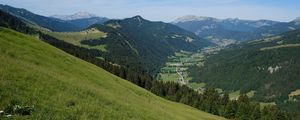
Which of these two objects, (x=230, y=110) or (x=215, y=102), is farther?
(x=215, y=102)

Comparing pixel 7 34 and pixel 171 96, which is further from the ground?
pixel 7 34

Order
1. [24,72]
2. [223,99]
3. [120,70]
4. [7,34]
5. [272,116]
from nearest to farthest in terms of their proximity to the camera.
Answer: [24,72]
[7,34]
[272,116]
[223,99]
[120,70]

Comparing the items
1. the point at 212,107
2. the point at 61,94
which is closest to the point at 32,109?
the point at 61,94

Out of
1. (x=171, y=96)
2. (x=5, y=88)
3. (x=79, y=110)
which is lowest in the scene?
(x=171, y=96)

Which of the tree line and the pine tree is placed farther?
the pine tree

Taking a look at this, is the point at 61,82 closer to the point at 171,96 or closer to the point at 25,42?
the point at 25,42

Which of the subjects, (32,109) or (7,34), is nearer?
(32,109)

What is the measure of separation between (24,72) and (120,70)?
5453 inches

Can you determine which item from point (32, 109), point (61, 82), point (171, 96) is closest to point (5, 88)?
point (32, 109)

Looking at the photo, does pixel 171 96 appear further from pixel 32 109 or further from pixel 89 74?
pixel 32 109

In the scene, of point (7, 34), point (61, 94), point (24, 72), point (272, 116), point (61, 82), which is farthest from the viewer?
point (272, 116)

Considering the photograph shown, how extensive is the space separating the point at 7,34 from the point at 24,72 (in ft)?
86.4

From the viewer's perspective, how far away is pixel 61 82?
36031 millimetres

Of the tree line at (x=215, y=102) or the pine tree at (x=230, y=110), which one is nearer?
the tree line at (x=215, y=102)
